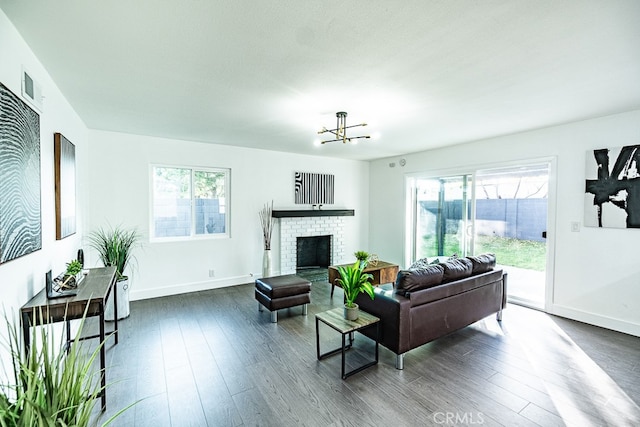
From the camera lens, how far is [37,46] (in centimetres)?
192

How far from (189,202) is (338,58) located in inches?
143

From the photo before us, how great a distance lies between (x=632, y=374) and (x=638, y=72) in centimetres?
248

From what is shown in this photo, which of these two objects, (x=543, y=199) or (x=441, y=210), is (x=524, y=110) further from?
(x=441, y=210)

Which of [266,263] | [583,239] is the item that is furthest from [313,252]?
[583,239]

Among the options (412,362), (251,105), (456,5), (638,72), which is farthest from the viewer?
(251,105)

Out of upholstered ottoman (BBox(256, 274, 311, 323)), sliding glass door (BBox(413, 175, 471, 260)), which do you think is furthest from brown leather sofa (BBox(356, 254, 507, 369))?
sliding glass door (BBox(413, 175, 471, 260))

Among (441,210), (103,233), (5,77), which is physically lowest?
(103,233)

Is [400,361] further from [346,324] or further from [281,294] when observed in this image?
[281,294]

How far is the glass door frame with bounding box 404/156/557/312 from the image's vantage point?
12.5 ft

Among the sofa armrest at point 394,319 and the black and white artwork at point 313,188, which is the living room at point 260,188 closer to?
the black and white artwork at point 313,188

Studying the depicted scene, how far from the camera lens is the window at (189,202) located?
4.52m

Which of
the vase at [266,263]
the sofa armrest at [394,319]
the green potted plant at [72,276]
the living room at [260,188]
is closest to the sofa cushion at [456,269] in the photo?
the sofa armrest at [394,319]

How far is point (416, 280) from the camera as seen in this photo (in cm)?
256

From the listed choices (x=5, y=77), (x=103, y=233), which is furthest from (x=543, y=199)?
(x=103, y=233)
